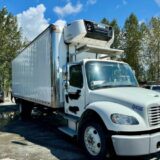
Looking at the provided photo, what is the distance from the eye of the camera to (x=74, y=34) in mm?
8609

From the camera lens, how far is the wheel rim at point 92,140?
6.49m

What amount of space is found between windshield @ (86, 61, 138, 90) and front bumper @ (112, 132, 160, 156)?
187 cm

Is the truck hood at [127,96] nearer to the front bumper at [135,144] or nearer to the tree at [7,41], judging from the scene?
the front bumper at [135,144]

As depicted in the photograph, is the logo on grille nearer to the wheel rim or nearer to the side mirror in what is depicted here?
the wheel rim

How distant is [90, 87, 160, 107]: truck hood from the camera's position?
6.23 meters

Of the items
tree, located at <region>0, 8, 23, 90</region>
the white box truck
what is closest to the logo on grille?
the white box truck

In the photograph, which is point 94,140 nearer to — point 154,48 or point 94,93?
point 94,93

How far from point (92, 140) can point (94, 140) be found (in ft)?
0.28

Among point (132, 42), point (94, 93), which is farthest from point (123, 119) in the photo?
point (132, 42)

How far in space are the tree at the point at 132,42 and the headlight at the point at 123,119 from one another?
114 feet

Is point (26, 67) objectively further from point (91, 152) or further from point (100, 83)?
point (91, 152)

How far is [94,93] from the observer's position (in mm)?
7223

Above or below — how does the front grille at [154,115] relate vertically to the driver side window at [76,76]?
below

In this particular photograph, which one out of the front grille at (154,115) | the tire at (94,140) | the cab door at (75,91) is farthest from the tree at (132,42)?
the front grille at (154,115)
